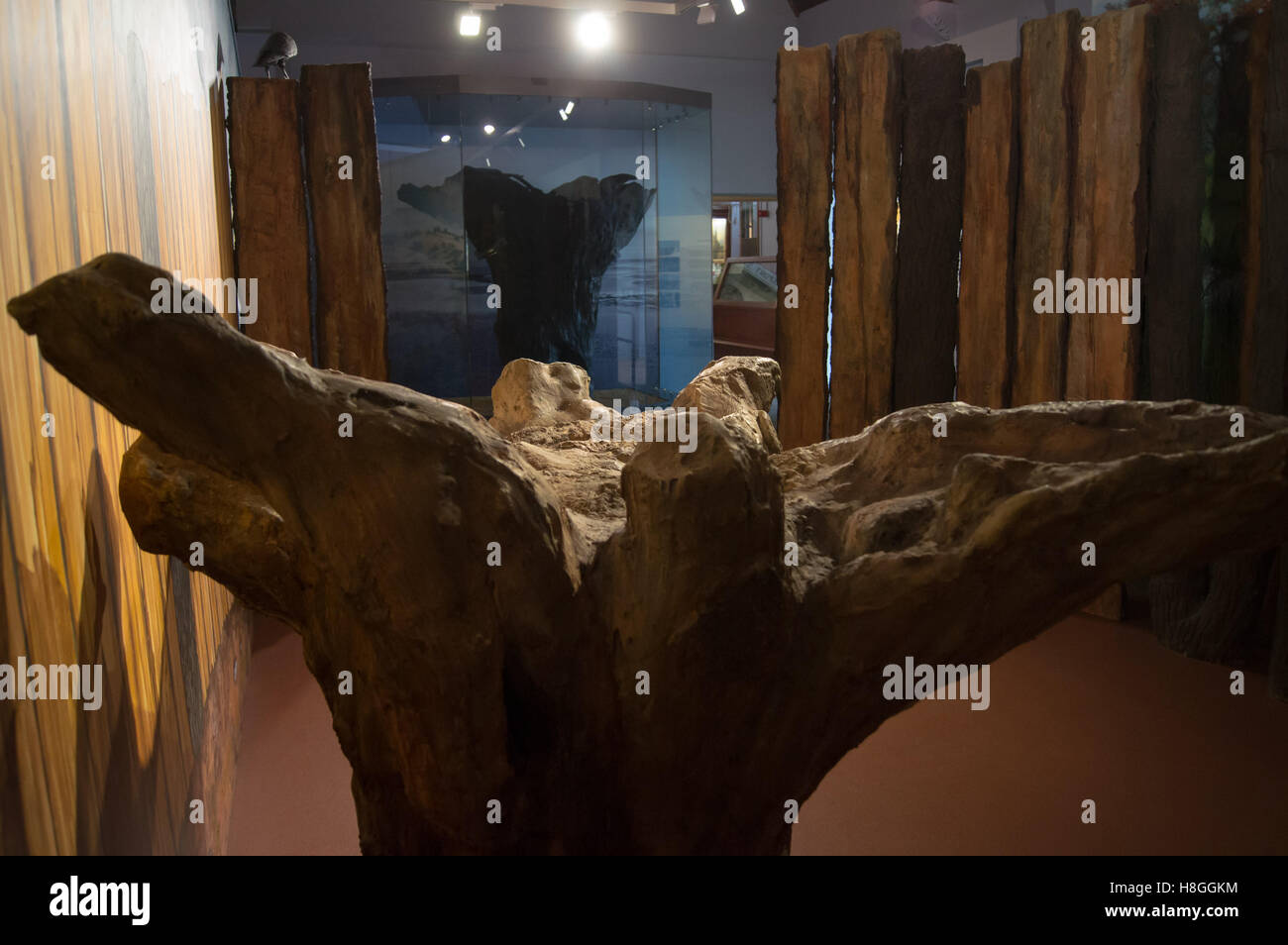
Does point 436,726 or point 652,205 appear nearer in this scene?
point 436,726

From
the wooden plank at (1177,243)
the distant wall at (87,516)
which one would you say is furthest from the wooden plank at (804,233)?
the distant wall at (87,516)

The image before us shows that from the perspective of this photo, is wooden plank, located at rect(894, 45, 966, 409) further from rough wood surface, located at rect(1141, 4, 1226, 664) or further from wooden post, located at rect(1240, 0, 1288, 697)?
→ wooden post, located at rect(1240, 0, 1288, 697)

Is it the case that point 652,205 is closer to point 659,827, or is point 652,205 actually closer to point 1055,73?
point 1055,73

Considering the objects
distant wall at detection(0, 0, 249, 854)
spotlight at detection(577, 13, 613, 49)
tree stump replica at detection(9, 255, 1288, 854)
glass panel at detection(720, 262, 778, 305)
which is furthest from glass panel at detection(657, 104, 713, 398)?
tree stump replica at detection(9, 255, 1288, 854)

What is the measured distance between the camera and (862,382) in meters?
4.27

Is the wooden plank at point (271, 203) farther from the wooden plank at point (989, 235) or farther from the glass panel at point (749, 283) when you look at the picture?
the glass panel at point (749, 283)

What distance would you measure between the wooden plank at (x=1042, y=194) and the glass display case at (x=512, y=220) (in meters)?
2.38

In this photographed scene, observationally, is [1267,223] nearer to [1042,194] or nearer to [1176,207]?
[1176,207]

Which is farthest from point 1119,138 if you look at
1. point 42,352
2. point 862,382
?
point 42,352

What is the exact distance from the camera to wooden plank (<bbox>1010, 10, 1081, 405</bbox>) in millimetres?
3824

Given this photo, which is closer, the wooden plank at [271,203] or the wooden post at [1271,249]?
the wooden post at [1271,249]

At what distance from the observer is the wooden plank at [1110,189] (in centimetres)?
367

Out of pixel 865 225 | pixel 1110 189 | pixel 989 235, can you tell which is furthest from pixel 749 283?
pixel 1110 189
